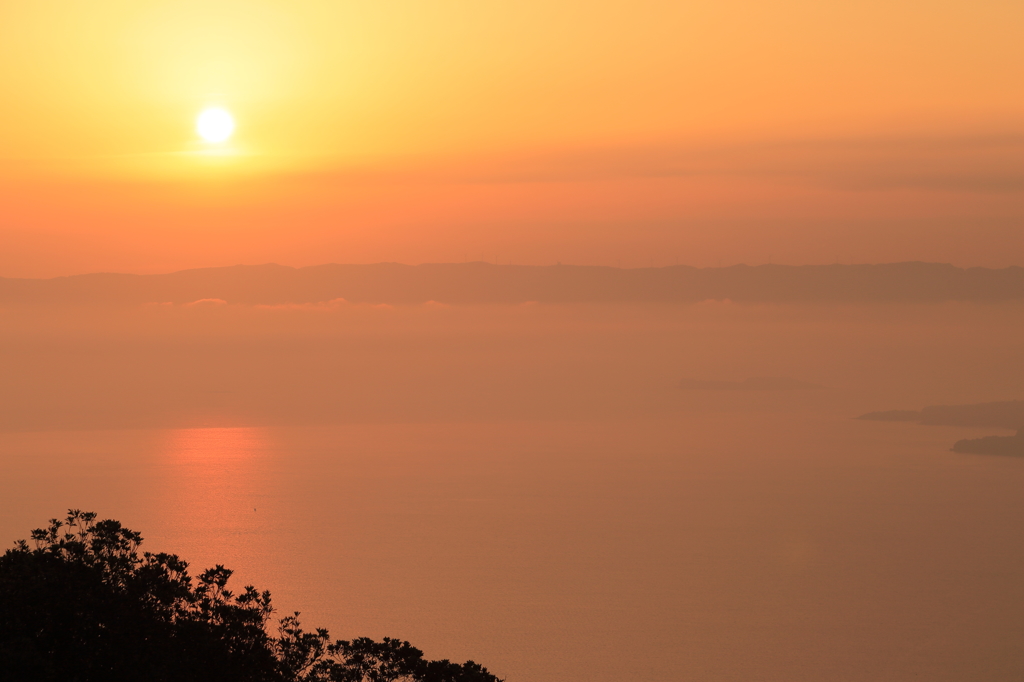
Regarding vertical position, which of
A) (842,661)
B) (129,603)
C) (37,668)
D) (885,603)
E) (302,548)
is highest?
(302,548)

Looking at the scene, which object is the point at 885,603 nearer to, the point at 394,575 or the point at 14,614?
the point at 394,575

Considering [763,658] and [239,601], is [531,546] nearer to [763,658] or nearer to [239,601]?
[763,658]

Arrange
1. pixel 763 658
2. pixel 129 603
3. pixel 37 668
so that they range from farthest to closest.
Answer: pixel 763 658, pixel 129 603, pixel 37 668

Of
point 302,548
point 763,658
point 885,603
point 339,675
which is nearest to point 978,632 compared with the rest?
point 885,603

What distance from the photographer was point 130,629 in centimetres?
1886

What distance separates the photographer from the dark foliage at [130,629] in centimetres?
1795

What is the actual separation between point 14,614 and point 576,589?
15083 centimetres

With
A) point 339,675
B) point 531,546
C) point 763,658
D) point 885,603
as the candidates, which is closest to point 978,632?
point 885,603

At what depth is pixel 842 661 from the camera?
132 metres

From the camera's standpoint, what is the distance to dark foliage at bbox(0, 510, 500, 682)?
1795 cm

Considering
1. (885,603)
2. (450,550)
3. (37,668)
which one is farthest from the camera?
(450,550)

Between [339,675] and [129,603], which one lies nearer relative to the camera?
[129,603]

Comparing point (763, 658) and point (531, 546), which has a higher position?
point (531, 546)

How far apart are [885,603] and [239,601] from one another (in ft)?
518
